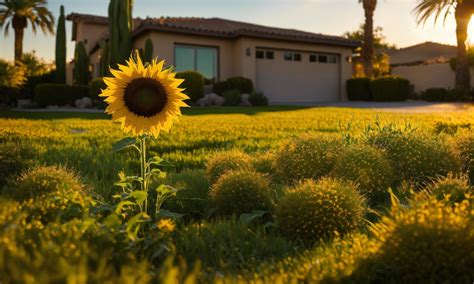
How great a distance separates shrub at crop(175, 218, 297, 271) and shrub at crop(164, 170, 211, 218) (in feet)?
2.02

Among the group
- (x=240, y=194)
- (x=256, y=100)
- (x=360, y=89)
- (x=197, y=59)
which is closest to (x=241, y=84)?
(x=256, y=100)

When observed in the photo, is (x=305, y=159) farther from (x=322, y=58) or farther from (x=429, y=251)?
(x=322, y=58)

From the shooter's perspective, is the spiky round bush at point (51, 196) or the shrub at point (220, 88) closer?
the spiky round bush at point (51, 196)

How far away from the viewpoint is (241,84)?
72.0ft

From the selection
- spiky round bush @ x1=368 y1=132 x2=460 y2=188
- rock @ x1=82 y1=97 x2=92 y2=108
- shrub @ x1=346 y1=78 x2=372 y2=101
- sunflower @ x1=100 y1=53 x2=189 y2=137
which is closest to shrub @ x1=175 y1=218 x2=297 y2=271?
sunflower @ x1=100 y1=53 x2=189 y2=137

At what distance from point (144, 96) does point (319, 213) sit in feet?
4.11

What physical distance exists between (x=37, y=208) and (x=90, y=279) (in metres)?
0.98

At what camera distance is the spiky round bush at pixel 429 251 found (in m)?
1.99

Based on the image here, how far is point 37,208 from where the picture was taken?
90.5 inches

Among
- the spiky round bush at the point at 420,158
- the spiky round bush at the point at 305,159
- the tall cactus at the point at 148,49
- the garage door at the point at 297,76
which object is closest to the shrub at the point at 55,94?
the tall cactus at the point at 148,49

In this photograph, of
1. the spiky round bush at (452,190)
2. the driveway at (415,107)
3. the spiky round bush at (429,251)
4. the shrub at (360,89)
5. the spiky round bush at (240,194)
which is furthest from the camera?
the shrub at (360,89)

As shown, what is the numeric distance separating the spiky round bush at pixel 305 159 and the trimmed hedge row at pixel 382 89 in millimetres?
22460

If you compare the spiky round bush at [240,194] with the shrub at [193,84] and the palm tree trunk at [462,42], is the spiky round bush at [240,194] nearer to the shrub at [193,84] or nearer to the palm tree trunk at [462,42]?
the shrub at [193,84]

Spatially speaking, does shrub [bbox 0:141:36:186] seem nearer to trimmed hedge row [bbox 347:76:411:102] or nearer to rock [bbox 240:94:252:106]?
rock [bbox 240:94:252:106]
